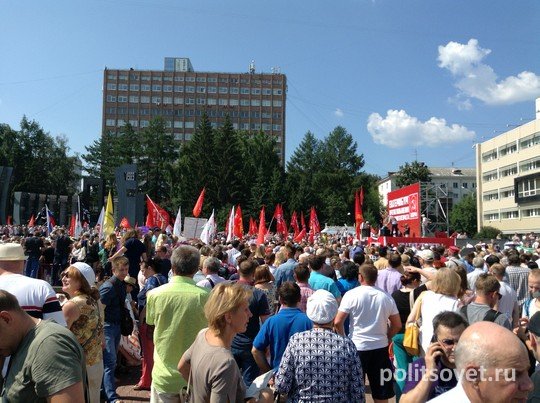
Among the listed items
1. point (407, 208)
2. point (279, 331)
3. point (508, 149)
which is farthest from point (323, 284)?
point (508, 149)

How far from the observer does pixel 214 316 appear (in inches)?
128

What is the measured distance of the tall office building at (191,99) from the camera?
368 feet

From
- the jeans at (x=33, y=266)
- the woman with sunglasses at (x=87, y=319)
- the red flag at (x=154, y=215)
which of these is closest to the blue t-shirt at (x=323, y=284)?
the woman with sunglasses at (x=87, y=319)

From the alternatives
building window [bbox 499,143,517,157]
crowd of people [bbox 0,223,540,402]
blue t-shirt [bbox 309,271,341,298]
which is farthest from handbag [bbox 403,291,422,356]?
building window [bbox 499,143,517,157]

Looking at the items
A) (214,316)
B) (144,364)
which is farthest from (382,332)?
(144,364)

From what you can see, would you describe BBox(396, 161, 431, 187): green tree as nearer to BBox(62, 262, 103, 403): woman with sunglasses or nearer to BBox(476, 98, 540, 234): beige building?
BBox(476, 98, 540, 234): beige building

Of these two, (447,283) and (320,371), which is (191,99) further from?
(320,371)

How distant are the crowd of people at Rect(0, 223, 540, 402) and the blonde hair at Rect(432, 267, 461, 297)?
11 millimetres

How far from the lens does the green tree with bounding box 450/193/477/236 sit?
93.5m

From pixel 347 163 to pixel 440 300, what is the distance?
8076 cm

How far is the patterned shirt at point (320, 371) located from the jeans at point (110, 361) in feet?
9.53

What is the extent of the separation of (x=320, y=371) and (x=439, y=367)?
3.20 ft

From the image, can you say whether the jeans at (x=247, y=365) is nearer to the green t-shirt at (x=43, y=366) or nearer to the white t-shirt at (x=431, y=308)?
the white t-shirt at (x=431, y=308)

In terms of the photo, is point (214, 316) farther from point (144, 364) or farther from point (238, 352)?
point (144, 364)
